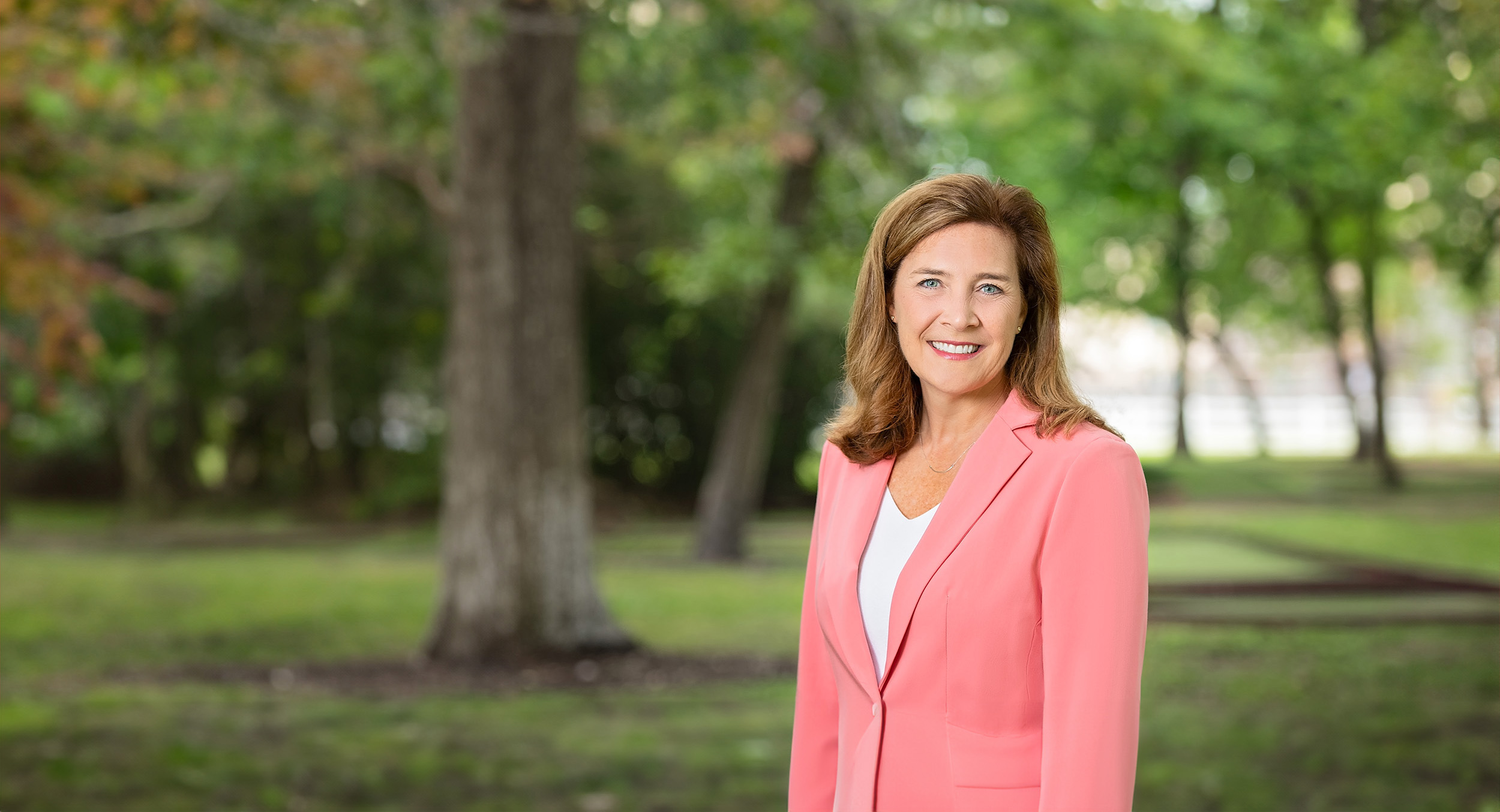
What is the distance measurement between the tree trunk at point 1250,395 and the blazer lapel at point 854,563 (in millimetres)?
34654

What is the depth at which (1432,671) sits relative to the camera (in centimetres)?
1114

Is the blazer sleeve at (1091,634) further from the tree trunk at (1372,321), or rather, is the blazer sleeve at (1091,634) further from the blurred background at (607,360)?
the tree trunk at (1372,321)

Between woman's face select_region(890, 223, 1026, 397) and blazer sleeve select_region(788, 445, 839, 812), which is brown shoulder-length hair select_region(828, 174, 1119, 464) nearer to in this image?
woman's face select_region(890, 223, 1026, 397)

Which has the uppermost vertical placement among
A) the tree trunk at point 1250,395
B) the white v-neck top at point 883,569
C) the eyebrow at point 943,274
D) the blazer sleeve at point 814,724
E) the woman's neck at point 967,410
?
the tree trunk at point 1250,395

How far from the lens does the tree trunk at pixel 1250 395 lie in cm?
3578

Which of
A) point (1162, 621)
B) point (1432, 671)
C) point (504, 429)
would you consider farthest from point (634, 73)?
point (1432, 671)

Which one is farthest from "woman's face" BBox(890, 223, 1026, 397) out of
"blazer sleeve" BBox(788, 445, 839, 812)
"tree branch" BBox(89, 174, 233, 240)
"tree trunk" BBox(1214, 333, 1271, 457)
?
"tree trunk" BBox(1214, 333, 1271, 457)

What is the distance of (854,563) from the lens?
227cm

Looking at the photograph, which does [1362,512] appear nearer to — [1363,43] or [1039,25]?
[1363,43]

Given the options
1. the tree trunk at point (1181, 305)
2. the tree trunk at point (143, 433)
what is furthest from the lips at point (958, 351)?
the tree trunk at point (143, 433)

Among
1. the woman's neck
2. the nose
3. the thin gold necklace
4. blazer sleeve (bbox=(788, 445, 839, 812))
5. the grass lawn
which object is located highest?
the nose

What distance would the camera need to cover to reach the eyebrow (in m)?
2.22

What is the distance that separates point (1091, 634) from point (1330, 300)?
965 inches

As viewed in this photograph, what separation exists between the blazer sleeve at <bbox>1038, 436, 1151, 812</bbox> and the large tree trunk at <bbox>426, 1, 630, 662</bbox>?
28.9 feet
